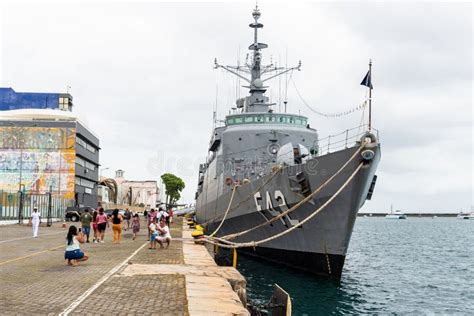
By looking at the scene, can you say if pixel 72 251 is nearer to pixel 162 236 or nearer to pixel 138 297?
pixel 138 297

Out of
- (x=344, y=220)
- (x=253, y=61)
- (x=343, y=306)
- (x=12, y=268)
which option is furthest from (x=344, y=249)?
(x=253, y=61)

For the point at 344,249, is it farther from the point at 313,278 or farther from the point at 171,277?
the point at 171,277

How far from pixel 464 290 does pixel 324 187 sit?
351 inches

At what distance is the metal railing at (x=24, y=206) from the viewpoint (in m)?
41.7

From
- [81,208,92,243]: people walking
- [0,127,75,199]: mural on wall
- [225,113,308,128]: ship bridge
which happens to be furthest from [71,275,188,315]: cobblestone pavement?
[0,127,75,199]: mural on wall

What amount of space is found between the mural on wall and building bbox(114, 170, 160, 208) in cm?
7455

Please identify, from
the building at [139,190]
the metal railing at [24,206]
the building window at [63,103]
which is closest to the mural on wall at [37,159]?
the building window at [63,103]

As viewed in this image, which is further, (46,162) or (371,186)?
(46,162)

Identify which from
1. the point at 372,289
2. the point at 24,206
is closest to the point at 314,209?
the point at 372,289

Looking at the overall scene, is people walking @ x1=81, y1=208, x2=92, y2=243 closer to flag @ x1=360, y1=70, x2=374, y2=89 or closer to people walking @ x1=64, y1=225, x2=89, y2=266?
people walking @ x1=64, y1=225, x2=89, y2=266

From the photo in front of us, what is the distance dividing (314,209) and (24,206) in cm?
3790

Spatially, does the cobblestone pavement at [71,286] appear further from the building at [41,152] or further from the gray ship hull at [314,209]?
the building at [41,152]

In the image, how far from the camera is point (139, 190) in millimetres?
151875

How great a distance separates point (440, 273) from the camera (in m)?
26.2
